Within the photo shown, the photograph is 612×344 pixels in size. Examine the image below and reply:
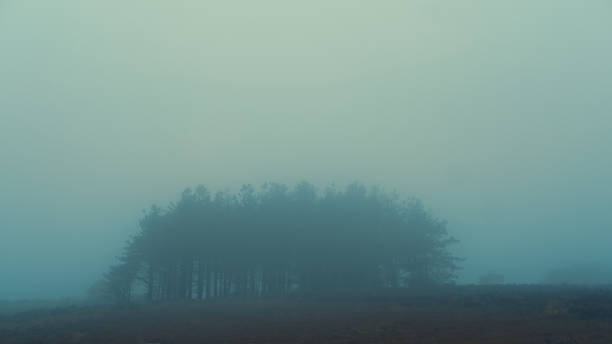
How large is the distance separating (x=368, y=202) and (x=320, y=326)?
3487 centimetres

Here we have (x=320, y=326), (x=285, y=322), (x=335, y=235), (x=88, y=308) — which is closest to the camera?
(x=320, y=326)

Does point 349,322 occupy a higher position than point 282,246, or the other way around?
point 282,246

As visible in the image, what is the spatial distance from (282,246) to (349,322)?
28118 millimetres

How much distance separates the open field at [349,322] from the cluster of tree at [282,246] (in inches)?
500

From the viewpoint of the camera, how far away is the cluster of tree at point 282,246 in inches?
2292

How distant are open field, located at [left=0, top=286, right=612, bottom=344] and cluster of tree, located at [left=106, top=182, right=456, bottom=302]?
1270 centimetres

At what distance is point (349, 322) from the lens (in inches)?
1216

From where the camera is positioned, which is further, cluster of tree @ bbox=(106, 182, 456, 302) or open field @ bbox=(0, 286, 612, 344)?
cluster of tree @ bbox=(106, 182, 456, 302)

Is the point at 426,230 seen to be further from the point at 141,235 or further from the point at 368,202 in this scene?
the point at 141,235

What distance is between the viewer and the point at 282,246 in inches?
2298

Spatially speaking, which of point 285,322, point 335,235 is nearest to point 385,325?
point 285,322

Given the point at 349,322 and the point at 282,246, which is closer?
the point at 349,322

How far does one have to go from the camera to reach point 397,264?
6319 centimetres

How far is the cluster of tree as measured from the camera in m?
58.2
